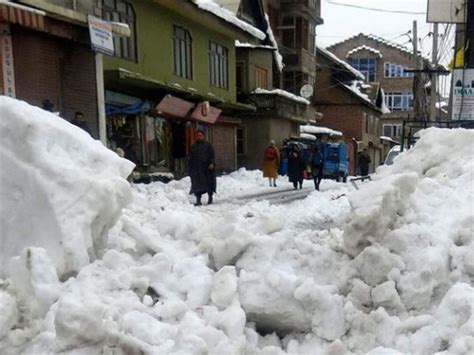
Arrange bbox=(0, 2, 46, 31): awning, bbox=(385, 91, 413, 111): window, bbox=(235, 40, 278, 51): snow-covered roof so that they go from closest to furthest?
bbox=(0, 2, 46, 31): awning
bbox=(235, 40, 278, 51): snow-covered roof
bbox=(385, 91, 413, 111): window

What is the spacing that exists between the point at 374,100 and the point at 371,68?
777 centimetres

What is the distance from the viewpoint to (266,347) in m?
3.23

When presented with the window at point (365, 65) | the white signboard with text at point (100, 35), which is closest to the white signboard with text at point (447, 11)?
the white signboard with text at point (100, 35)

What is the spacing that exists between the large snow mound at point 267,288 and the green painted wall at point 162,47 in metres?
10.6

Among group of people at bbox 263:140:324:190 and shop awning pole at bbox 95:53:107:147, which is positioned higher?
shop awning pole at bbox 95:53:107:147

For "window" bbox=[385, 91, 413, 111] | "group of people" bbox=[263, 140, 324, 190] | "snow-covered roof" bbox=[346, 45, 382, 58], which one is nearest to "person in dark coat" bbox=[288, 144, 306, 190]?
"group of people" bbox=[263, 140, 324, 190]

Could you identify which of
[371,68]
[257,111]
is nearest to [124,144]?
[257,111]

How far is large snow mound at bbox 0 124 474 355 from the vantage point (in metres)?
2.89

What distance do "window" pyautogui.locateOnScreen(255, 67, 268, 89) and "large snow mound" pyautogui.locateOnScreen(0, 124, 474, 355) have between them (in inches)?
826

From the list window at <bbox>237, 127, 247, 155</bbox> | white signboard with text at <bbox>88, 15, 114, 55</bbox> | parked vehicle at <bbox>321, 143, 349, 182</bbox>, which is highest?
white signboard with text at <bbox>88, 15, 114, 55</bbox>

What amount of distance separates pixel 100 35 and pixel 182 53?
856cm

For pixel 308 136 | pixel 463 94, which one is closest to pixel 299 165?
pixel 463 94

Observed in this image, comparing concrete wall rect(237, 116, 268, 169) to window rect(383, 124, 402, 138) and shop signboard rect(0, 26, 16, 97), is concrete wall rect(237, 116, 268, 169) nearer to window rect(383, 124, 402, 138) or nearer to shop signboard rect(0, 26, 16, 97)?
shop signboard rect(0, 26, 16, 97)

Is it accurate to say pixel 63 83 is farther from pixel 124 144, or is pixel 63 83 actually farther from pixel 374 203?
pixel 374 203
